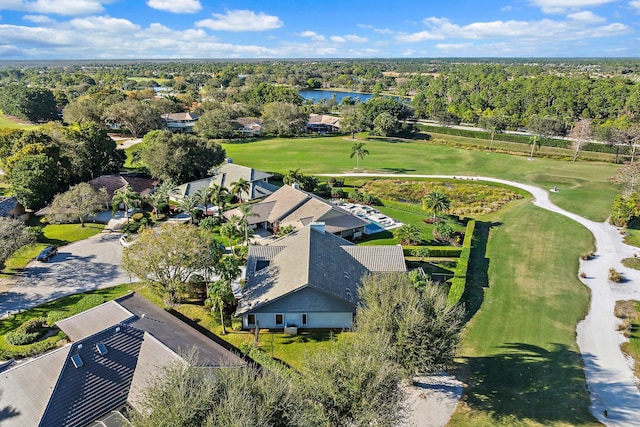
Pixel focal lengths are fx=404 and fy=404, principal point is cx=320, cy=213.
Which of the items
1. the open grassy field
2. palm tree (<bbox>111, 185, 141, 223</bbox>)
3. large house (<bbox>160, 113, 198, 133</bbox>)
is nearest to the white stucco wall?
palm tree (<bbox>111, 185, 141, 223</bbox>)

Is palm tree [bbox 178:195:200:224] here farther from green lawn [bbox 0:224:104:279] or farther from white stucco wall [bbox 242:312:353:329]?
white stucco wall [bbox 242:312:353:329]

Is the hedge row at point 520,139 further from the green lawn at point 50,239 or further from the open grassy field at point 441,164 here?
the green lawn at point 50,239

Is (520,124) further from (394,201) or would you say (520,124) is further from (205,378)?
(205,378)

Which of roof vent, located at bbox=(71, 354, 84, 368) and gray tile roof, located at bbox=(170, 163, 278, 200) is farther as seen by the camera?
gray tile roof, located at bbox=(170, 163, 278, 200)

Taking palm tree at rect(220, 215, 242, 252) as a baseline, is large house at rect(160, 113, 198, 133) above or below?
above

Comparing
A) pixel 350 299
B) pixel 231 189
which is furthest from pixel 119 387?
pixel 231 189

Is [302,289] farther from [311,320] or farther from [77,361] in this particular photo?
[77,361]

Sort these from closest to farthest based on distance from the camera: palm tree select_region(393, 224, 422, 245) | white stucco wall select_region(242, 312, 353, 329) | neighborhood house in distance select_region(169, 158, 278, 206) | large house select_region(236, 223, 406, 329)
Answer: large house select_region(236, 223, 406, 329) < white stucco wall select_region(242, 312, 353, 329) < palm tree select_region(393, 224, 422, 245) < neighborhood house in distance select_region(169, 158, 278, 206)
